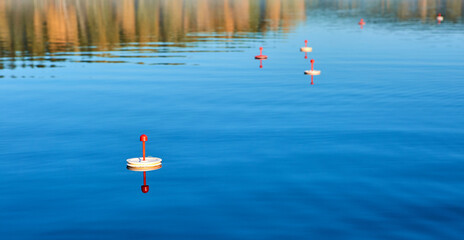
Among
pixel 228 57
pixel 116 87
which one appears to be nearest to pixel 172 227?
pixel 116 87

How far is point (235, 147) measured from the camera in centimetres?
3086

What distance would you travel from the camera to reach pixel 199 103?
4225 cm

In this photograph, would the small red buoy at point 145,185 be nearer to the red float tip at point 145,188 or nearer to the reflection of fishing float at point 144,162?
the red float tip at point 145,188

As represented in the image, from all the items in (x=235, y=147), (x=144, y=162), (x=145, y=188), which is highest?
(x=144, y=162)

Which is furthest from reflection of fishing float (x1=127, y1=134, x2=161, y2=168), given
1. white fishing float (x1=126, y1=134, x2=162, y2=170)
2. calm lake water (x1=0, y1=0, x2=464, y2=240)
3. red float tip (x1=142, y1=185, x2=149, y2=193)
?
red float tip (x1=142, y1=185, x2=149, y2=193)

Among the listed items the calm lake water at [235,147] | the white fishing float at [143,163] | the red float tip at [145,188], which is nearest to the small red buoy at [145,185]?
the red float tip at [145,188]

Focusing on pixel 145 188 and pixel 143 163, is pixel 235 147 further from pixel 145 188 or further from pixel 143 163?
pixel 145 188

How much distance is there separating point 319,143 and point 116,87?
21506 millimetres

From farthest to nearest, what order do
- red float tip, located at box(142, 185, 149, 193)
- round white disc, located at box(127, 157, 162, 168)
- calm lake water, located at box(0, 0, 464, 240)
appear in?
round white disc, located at box(127, 157, 162, 168)
red float tip, located at box(142, 185, 149, 193)
calm lake water, located at box(0, 0, 464, 240)

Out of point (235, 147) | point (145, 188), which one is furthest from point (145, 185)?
point (235, 147)

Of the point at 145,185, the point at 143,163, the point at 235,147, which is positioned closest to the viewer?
the point at 145,185

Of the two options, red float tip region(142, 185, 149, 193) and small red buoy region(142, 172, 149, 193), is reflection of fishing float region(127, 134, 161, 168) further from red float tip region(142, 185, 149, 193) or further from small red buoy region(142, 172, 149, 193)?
red float tip region(142, 185, 149, 193)

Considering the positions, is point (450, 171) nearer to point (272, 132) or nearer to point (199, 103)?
point (272, 132)

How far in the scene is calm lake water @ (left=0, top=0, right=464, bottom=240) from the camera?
21.4 m
